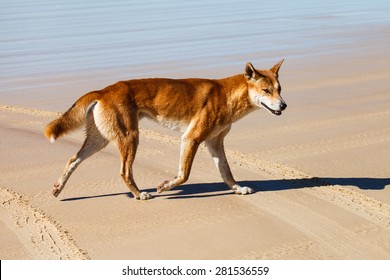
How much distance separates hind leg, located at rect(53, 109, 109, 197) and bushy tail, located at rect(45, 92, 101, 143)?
0.13 m

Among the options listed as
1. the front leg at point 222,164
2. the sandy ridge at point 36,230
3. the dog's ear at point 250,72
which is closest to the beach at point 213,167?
the sandy ridge at point 36,230

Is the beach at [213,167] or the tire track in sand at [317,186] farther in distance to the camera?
the tire track in sand at [317,186]

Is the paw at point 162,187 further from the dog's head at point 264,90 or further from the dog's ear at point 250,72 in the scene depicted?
the dog's ear at point 250,72

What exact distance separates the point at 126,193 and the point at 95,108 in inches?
42.2

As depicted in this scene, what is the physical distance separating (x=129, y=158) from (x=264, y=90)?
1699mm

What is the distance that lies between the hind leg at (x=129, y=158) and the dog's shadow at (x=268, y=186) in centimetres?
18

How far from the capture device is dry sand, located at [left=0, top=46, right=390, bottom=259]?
6785mm

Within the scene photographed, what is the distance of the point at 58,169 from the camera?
370 inches

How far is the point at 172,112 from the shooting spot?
8.38 metres

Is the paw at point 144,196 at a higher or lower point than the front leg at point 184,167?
lower

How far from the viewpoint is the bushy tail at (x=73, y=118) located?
797cm

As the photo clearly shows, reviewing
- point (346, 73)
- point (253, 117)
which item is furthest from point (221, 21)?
point (253, 117)

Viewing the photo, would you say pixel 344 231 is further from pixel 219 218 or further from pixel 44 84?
pixel 44 84

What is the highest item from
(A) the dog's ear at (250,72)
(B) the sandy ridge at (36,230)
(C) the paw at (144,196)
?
(A) the dog's ear at (250,72)
